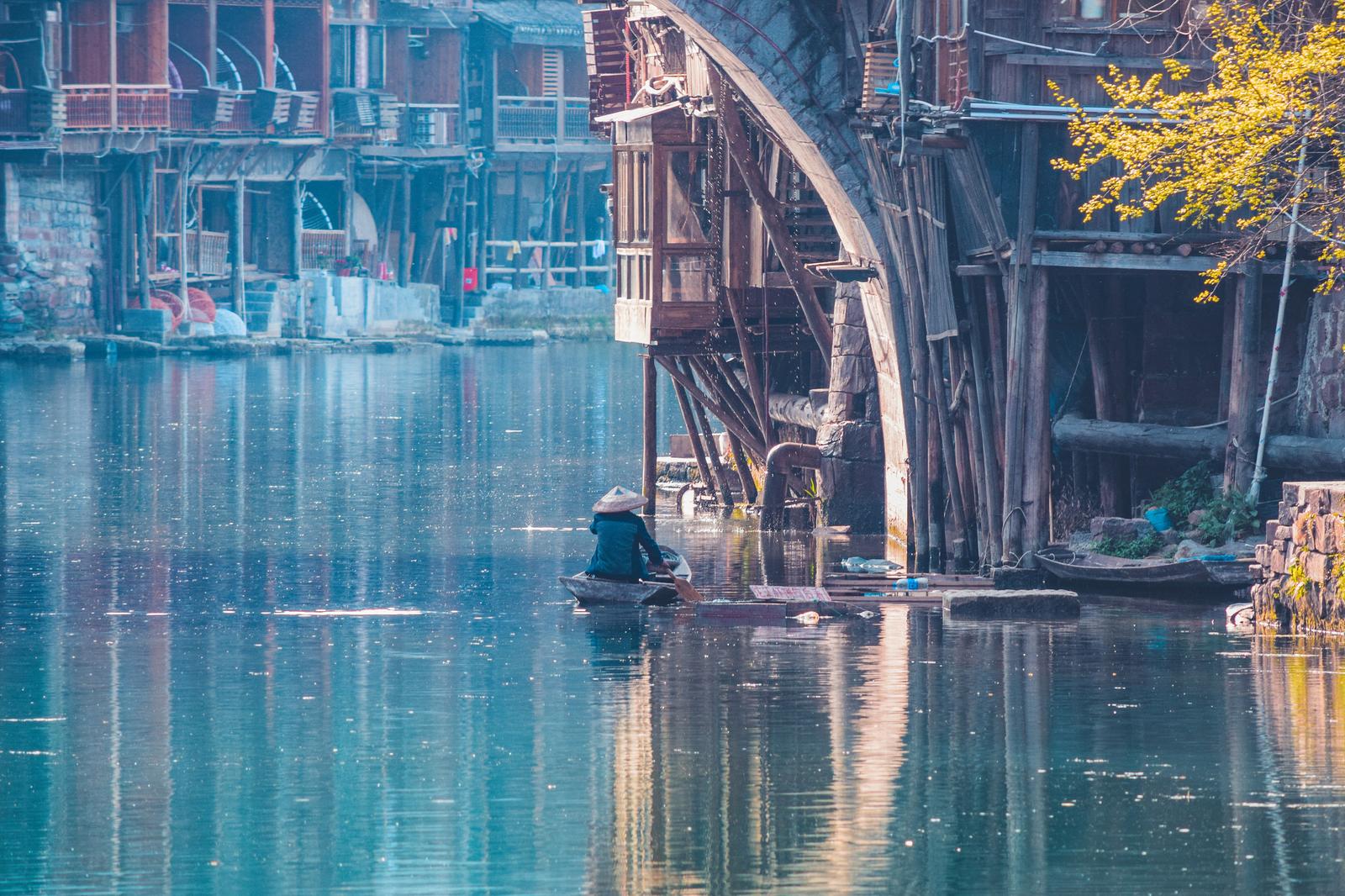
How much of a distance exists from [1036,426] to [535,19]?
51938 millimetres

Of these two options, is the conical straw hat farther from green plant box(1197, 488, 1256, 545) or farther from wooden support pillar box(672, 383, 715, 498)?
wooden support pillar box(672, 383, 715, 498)

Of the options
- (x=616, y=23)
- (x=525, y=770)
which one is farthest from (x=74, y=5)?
(x=525, y=770)

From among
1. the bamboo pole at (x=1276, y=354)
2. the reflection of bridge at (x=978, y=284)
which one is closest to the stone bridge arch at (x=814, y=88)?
the reflection of bridge at (x=978, y=284)

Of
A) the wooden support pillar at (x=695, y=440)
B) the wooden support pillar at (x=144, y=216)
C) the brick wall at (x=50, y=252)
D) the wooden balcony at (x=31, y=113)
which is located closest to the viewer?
the wooden support pillar at (x=695, y=440)

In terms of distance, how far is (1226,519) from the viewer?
20406 millimetres

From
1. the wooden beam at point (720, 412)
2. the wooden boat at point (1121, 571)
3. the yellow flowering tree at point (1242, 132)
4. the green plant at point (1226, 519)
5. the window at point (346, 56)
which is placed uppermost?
the window at point (346, 56)

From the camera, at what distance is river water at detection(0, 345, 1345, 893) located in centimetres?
1238

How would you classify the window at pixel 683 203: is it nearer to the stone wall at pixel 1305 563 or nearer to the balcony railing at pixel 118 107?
the stone wall at pixel 1305 563

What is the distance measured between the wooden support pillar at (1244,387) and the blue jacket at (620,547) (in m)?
4.80

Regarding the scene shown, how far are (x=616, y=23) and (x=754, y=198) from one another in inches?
243

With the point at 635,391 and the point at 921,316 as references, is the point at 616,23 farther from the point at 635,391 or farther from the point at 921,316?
the point at 635,391

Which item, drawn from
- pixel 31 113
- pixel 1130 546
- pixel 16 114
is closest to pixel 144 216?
pixel 31 113

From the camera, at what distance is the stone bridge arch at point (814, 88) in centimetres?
2383

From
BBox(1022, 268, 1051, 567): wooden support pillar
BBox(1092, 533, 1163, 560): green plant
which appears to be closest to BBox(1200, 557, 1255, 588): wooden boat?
BBox(1092, 533, 1163, 560): green plant
